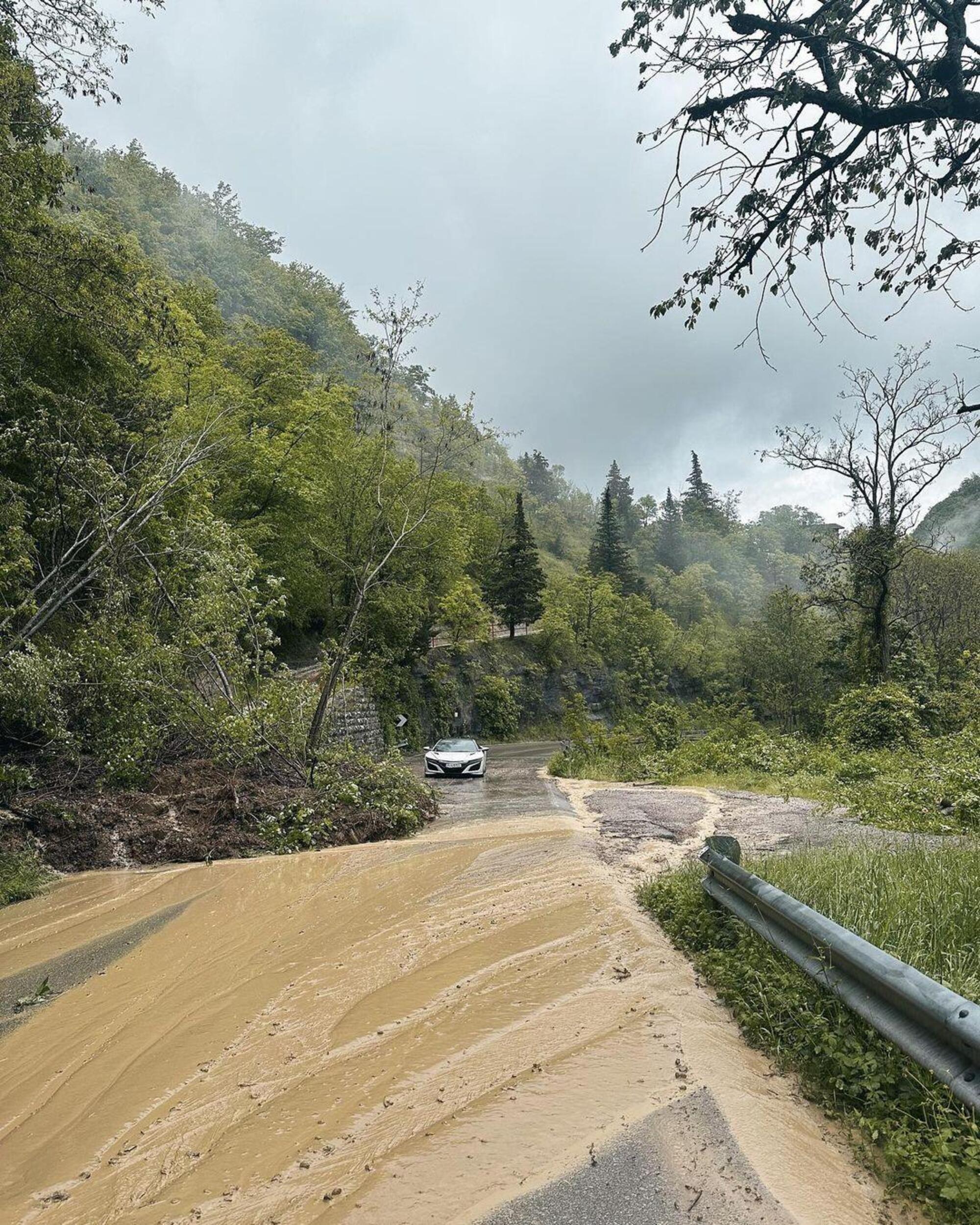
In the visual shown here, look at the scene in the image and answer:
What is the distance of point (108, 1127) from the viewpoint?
9.54 ft

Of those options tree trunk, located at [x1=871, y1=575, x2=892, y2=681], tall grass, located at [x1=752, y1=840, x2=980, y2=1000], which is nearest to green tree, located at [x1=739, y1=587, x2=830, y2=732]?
tree trunk, located at [x1=871, y1=575, x2=892, y2=681]

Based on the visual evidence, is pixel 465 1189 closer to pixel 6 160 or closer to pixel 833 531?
pixel 6 160

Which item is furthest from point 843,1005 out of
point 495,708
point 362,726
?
point 495,708

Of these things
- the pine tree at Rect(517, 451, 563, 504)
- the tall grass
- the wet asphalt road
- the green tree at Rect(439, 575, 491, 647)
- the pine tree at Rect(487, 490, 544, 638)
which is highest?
the pine tree at Rect(517, 451, 563, 504)

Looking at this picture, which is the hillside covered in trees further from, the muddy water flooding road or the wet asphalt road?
the wet asphalt road

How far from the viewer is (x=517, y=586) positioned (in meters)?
54.1

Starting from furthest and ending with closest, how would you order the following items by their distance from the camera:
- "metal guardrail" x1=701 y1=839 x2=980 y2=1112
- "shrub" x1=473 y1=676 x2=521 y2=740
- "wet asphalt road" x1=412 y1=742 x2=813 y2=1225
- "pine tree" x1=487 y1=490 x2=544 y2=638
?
1. "pine tree" x1=487 y1=490 x2=544 y2=638
2. "shrub" x1=473 y1=676 x2=521 y2=740
3. "metal guardrail" x1=701 y1=839 x2=980 y2=1112
4. "wet asphalt road" x1=412 y1=742 x2=813 y2=1225

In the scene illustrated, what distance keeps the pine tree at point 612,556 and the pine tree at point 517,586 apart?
1802cm

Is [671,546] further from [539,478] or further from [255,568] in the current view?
[255,568]

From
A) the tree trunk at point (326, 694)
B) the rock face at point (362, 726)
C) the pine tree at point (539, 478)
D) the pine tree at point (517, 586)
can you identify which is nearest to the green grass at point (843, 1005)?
the tree trunk at point (326, 694)

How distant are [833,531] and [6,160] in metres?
34.7

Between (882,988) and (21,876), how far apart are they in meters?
8.17

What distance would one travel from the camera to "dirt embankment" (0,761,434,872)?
8.59 m

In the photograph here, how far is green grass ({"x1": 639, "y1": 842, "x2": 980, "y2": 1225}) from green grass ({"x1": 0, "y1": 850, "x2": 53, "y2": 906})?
20.2 feet
